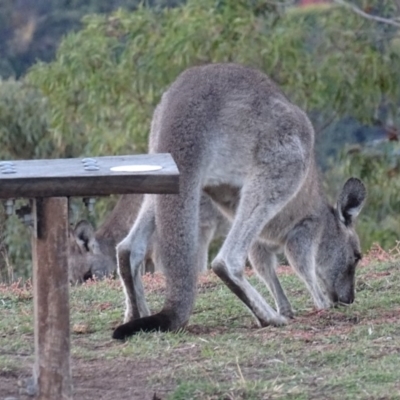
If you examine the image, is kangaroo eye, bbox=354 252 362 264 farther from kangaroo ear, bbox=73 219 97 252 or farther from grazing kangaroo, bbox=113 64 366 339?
kangaroo ear, bbox=73 219 97 252

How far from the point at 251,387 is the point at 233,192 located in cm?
197

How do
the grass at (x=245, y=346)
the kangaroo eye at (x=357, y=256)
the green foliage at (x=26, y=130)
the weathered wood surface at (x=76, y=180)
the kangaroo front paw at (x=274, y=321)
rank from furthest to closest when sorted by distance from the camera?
the green foliage at (x=26, y=130)
the kangaroo eye at (x=357, y=256)
the kangaroo front paw at (x=274, y=321)
the grass at (x=245, y=346)
the weathered wood surface at (x=76, y=180)

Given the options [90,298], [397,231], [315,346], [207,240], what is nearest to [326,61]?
[397,231]

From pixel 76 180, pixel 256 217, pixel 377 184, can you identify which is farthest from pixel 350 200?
pixel 377 184

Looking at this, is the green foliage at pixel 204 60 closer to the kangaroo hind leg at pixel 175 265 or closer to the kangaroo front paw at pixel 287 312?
the kangaroo front paw at pixel 287 312

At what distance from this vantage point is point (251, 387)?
420 cm

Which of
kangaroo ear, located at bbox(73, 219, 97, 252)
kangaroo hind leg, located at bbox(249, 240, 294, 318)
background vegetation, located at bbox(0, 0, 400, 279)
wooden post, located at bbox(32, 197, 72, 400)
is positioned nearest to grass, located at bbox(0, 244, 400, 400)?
kangaroo hind leg, located at bbox(249, 240, 294, 318)

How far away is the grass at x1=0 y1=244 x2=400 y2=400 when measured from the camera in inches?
167

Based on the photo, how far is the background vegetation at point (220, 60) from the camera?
15398 millimetres

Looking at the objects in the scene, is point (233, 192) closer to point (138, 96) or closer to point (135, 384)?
point (135, 384)

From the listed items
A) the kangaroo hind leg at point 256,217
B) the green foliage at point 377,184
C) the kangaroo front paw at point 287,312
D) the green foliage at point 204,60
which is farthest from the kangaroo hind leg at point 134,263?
the green foliage at point 204,60

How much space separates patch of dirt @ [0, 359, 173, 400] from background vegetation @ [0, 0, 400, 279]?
989cm

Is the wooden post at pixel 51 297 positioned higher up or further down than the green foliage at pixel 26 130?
higher up

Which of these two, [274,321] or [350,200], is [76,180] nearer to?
[274,321]
